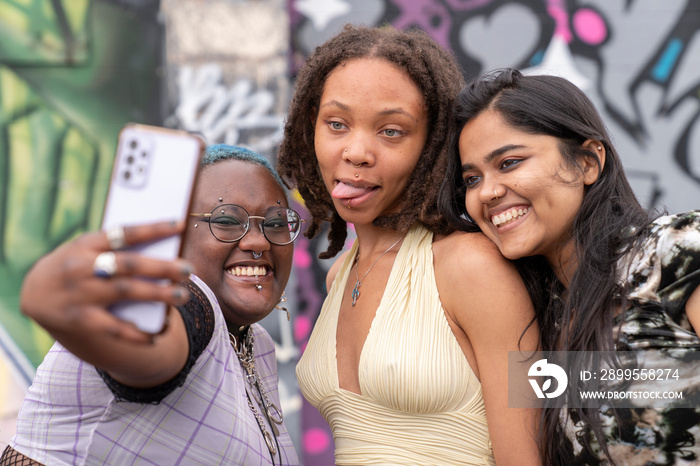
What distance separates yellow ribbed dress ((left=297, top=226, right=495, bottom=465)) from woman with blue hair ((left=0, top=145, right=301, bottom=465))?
28cm

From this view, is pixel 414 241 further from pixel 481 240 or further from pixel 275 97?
A: pixel 275 97

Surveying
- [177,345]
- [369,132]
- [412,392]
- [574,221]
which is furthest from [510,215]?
[177,345]

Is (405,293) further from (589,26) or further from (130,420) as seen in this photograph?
(589,26)

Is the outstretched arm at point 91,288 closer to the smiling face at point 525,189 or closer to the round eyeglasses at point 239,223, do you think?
the round eyeglasses at point 239,223

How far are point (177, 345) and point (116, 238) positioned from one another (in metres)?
0.39

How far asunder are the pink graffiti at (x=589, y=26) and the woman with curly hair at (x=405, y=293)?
9.98 ft

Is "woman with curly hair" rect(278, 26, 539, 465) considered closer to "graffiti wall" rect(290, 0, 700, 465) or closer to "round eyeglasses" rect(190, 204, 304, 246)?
"round eyeglasses" rect(190, 204, 304, 246)

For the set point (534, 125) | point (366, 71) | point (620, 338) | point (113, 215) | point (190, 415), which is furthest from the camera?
point (366, 71)

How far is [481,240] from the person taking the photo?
90.0 inches

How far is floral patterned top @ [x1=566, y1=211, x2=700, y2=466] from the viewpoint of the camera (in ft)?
6.10

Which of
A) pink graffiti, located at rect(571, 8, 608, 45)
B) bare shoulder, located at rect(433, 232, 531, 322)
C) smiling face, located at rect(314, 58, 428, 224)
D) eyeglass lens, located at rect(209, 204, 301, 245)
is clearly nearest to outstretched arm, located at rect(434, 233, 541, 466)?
bare shoulder, located at rect(433, 232, 531, 322)

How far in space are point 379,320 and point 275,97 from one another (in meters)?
3.05

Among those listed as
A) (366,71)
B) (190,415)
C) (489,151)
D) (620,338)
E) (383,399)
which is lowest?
(383,399)

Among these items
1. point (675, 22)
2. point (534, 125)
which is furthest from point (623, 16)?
point (534, 125)
